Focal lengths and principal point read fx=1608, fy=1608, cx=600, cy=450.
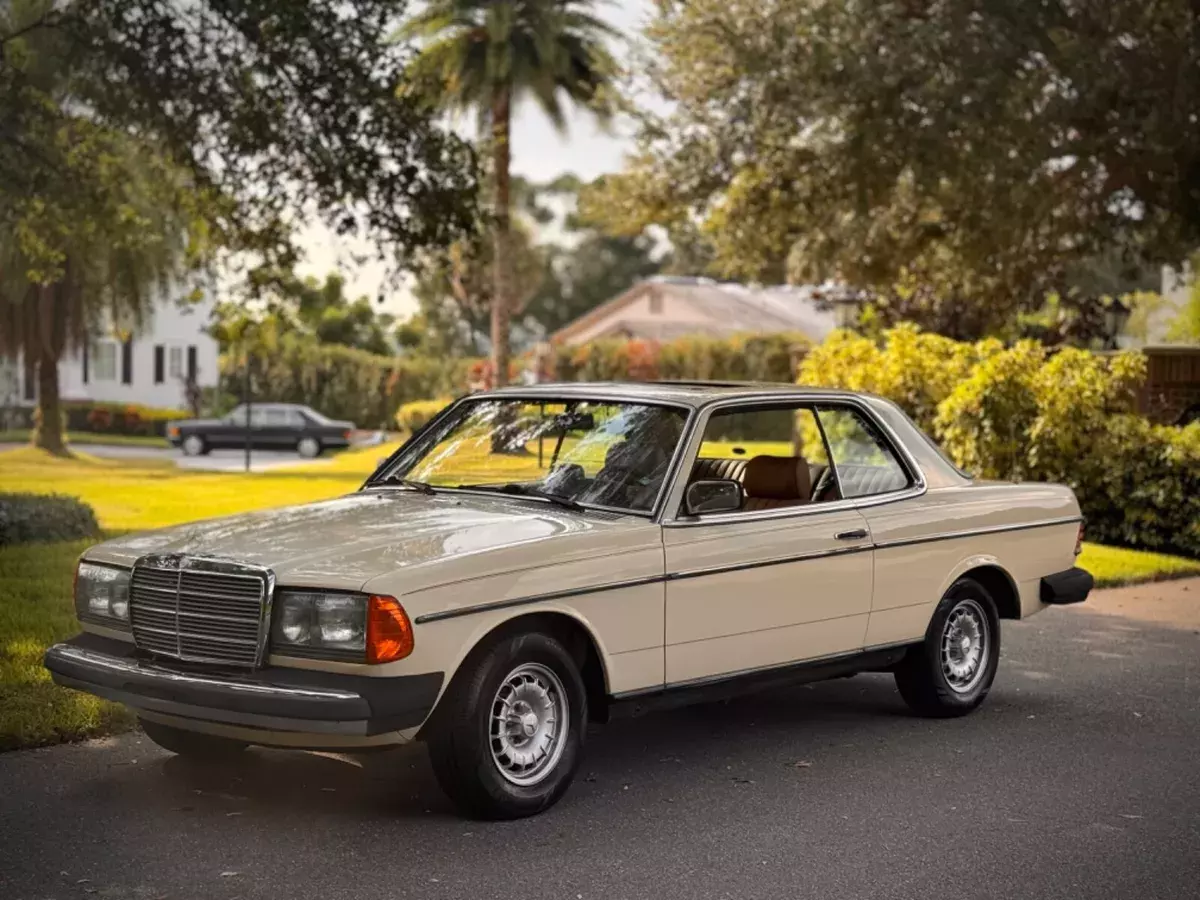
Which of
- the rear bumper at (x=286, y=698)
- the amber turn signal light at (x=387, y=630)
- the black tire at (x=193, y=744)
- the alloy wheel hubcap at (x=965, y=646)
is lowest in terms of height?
the black tire at (x=193, y=744)

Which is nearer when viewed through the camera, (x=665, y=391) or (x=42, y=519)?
(x=665, y=391)

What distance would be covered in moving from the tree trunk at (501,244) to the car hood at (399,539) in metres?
22.0

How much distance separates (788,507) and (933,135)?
1102 centimetres

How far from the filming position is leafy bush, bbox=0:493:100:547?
15367 millimetres

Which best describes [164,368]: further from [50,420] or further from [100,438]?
[50,420]

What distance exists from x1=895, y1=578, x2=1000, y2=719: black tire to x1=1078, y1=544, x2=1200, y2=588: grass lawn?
5.70 m

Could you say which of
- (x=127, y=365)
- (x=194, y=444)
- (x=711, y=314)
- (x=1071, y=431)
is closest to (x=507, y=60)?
(x=194, y=444)

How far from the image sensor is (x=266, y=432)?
136 ft

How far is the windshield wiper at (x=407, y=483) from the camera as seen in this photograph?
7.30 meters

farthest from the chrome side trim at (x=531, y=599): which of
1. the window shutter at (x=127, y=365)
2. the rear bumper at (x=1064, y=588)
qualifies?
the window shutter at (x=127, y=365)

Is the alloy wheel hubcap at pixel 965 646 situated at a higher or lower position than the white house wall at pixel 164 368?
lower

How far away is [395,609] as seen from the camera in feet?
18.4

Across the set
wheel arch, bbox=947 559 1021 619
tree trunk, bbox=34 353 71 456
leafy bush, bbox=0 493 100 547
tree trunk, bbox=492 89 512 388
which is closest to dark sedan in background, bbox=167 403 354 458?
tree trunk, bbox=34 353 71 456

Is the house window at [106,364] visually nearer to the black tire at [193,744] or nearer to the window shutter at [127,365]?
the window shutter at [127,365]
